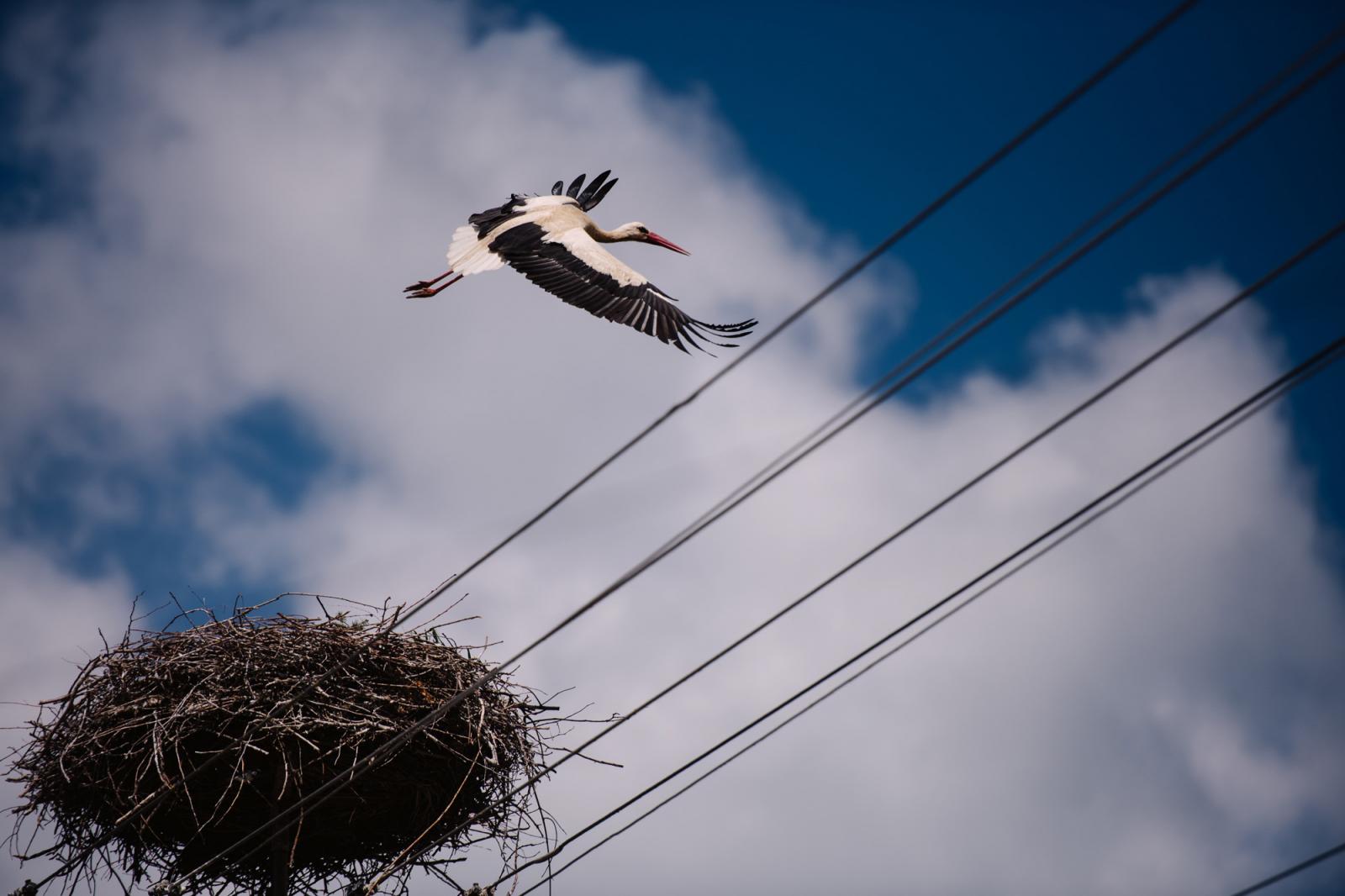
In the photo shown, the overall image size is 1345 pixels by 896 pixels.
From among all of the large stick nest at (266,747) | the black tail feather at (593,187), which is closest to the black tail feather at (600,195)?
the black tail feather at (593,187)

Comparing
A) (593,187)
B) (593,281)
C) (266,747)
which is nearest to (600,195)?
(593,187)

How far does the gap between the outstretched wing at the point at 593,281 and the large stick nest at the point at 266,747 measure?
2857 millimetres

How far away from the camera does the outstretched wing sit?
9.62 metres

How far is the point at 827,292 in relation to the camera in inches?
159

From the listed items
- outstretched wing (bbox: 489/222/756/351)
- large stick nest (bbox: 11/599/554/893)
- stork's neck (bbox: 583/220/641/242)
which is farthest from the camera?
stork's neck (bbox: 583/220/641/242)

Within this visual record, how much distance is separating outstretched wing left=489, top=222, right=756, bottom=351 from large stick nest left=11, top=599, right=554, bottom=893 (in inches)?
112

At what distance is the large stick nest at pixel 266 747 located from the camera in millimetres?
7262

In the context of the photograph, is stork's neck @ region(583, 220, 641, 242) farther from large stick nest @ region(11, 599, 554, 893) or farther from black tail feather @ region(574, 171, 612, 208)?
large stick nest @ region(11, 599, 554, 893)

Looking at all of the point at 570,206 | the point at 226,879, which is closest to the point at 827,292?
the point at 226,879

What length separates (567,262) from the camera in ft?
34.8

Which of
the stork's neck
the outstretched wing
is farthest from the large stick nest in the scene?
the stork's neck

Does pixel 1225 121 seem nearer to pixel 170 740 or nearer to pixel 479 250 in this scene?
pixel 170 740

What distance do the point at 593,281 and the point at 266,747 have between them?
4.44 m

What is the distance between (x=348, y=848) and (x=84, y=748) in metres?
1.76
